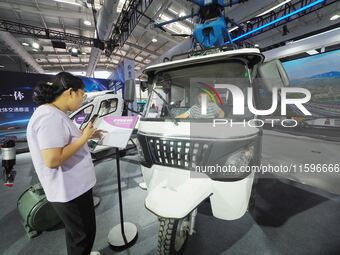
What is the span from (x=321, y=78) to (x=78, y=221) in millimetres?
10253

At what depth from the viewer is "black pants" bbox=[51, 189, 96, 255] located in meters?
1.27

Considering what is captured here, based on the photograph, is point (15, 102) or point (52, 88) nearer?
point (52, 88)

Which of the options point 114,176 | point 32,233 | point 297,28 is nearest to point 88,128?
point 32,233

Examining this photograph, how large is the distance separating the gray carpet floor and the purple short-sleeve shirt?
1125 mm

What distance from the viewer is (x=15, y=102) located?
7371 mm

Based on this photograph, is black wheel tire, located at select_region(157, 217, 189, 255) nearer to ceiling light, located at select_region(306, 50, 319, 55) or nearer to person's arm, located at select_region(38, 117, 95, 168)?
person's arm, located at select_region(38, 117, 95, 168)

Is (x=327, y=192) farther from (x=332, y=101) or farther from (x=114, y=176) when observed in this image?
(x=332, y=101)

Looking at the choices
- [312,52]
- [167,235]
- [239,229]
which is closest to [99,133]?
[167,235]

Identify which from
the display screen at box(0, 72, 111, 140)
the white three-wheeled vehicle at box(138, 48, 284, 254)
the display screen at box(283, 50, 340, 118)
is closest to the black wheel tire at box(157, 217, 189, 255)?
the white three-wheeled vehicle at box(138, 48, 284, 254)

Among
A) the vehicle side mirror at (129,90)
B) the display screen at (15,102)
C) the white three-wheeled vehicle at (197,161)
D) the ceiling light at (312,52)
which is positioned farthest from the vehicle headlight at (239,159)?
the ceiling light at (312,52)

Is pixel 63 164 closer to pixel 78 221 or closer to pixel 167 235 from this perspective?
pixel 78 221

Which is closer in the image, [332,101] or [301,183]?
[301,183]

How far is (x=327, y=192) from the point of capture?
2.95m

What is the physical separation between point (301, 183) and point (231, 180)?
2989 millimetres
